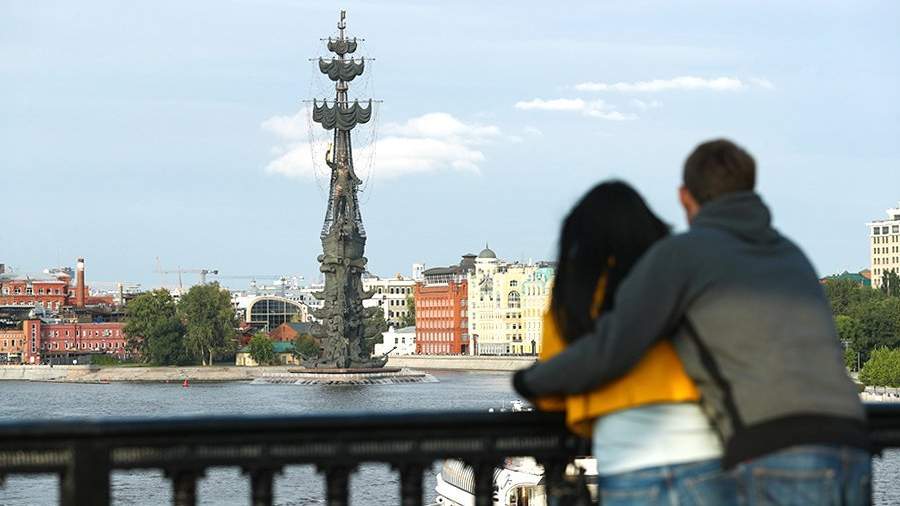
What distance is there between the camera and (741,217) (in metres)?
3.32

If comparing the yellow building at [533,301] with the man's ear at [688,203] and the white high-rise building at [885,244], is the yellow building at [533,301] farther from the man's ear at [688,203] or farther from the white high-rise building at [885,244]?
the man's ear at [688,203]

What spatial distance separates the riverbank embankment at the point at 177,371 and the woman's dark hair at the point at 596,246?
90.0m

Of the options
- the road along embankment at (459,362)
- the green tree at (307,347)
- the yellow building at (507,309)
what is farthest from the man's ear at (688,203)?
the yellow building at (507,309)

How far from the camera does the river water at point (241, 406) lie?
96.9 feet

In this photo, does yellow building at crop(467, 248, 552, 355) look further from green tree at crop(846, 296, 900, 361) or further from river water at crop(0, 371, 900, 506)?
green tree at crop(846, 296, 900, 361)

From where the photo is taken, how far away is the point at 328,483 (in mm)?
3623

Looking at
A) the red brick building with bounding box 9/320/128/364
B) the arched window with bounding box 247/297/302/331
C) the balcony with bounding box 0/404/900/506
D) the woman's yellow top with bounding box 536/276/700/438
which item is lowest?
the balcony with bounding box 0/404/900/506

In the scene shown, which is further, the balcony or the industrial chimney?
the industrial chimney

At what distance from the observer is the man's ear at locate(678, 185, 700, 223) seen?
11.2 ft

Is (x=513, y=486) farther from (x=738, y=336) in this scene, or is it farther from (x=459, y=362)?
(x=459, y=362)

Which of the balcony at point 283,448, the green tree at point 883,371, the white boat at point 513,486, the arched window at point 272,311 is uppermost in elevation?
the arched window at point 272,311

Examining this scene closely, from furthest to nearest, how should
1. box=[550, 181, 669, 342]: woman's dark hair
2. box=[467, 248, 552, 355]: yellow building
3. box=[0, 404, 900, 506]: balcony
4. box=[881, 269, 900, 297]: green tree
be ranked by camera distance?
box=[467, 248, 552, 355]: yellow building < box=[881, 269, 900, 297]: green tree < box=[0, 404, 900, 506]: balcony < box=[550, 181, 669, 342]: woman's dark hair

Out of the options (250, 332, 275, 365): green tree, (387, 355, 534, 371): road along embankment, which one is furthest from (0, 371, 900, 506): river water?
(250, 332, 275, 365): green tree

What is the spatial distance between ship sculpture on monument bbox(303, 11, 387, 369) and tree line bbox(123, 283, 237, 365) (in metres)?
21.3
